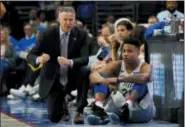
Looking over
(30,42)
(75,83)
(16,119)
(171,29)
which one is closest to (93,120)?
(75,83)

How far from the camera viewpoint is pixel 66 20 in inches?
323

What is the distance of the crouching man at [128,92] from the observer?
26.7ft

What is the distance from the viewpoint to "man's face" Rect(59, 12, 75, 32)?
816 cm

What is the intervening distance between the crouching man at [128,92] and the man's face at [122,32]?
0.44 m

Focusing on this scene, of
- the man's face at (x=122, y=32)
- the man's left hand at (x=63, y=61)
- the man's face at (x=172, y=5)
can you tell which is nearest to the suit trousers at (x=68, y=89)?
the man's left hand at (x=63, y=61)

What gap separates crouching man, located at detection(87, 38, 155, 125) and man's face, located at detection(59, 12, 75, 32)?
750 millimetres

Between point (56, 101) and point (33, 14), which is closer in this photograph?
point (56, 101)

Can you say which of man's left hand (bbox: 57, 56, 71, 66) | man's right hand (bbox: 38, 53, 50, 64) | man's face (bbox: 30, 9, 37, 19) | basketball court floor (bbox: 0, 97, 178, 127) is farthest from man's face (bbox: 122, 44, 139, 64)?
man's face (bbox: 30, 9, 37, 19)

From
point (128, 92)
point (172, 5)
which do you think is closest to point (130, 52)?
point (128, 92)

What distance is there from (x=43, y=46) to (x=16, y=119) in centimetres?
114

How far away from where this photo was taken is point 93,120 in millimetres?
8086

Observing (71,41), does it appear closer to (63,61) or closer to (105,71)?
(63,61)

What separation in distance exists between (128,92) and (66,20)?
131cm

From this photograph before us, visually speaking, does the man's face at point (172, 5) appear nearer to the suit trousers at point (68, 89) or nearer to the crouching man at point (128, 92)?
the crouching man at point (128, 92)
